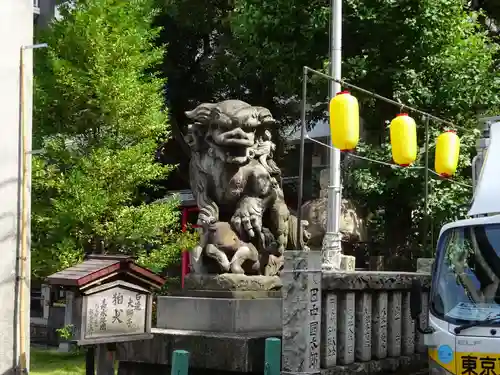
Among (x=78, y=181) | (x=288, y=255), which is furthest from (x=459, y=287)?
(x=78, y=181)

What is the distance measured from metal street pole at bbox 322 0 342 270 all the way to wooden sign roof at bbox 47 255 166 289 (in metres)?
6.55

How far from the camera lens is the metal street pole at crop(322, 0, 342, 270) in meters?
15.2

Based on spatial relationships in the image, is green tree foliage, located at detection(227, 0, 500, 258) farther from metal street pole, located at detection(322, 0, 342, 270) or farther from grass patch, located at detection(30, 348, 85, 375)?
grass patch, located at detection(30, 348, 85, 375)

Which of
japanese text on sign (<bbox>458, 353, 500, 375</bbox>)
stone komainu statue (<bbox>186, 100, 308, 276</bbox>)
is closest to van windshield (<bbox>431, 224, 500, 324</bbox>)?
japanese text on sign (<bbox>458, 353, 500, 375</bbox>)

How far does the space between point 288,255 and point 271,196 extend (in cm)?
337

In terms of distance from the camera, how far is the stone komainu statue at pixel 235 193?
1173 centimetres

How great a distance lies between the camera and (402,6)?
1758 centimetres

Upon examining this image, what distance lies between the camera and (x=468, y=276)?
321 inches

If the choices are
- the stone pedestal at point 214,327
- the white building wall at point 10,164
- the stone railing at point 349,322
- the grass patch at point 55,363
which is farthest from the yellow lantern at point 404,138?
the grass patch at point 55,363

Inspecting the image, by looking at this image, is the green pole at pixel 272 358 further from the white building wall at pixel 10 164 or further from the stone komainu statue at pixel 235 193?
the white building wall at pixel 10 164

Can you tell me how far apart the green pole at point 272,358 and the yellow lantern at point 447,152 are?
618cm

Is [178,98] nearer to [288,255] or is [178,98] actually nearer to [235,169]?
[235,169]

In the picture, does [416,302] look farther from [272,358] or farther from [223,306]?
[223,306]

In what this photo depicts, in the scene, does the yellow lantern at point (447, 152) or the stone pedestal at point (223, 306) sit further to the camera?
the yellow lantern at point (447, 152)
